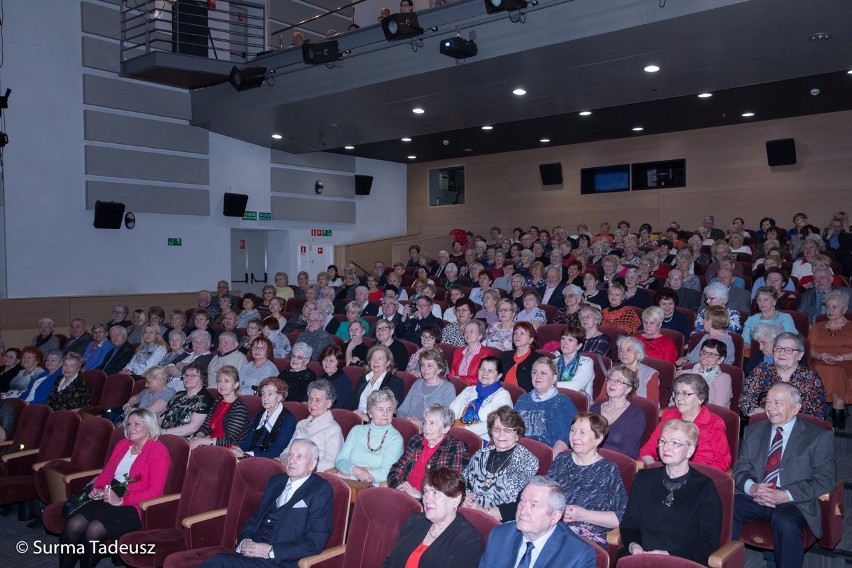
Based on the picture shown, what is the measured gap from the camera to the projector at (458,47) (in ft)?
21.8

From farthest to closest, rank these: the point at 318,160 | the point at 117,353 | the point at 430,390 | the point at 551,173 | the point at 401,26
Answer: the point at 318,160 < the point at 551,173 < the point at 401,26 < the point at 117,353 < the point at 430,390

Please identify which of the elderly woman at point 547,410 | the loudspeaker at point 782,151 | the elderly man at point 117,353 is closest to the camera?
the elderly woman at point 547,410

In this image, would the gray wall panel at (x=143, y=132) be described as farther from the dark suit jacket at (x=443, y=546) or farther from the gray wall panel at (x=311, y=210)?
the dark suit jacket at (x=443, y=546)

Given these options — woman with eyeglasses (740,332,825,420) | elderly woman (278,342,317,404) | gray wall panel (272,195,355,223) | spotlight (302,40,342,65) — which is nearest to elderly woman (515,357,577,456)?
woman with eyeglasses (740,332,825,420)

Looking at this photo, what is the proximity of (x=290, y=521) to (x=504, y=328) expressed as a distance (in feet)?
8.54

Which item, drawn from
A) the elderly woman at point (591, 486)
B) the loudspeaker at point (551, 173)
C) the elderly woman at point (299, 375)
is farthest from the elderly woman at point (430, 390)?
the loudspeaker at point (551, 173)

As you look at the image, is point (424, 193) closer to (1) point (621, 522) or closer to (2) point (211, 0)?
(2) point (211, 0)

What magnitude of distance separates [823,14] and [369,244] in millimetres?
8879

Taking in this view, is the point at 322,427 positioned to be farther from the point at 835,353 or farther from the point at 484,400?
the point at 835,353

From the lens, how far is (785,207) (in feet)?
32.9

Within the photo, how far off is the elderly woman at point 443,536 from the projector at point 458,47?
16.7ft

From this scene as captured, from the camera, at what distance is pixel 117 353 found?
6.63 meters

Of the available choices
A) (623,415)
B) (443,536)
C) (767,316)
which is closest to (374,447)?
(443,536)

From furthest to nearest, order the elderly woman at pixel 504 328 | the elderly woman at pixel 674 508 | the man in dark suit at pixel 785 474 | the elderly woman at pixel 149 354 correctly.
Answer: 1. the elderly woman at pixel 149 354
2. the elderly woman at pixel 504 328
3. the man in dark suit at pixel 785 474
4. the elderly woman at pixel 674 508
